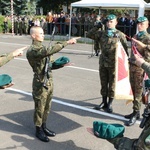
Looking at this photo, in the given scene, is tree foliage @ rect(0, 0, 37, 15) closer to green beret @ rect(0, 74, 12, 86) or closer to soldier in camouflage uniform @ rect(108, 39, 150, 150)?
green beret @ rect(0, 74, 12, 86)

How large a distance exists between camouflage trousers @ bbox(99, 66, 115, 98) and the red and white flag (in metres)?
0.35

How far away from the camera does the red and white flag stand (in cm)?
544

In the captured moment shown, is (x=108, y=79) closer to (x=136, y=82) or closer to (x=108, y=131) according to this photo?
(x=136, y=82)

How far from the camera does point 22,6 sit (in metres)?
37.9

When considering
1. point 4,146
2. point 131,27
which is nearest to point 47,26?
point 131,27

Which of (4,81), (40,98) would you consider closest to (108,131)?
(40,98)

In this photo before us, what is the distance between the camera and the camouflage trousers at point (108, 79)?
6.00 m

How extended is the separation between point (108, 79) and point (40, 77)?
6.20ft

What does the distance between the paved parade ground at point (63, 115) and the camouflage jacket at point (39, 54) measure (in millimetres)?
1146

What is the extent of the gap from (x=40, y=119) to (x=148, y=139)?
82.7 inches

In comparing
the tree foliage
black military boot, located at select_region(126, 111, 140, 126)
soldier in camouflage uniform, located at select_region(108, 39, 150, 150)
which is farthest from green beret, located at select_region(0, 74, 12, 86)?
the tree foliage

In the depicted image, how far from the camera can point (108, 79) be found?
6.14m

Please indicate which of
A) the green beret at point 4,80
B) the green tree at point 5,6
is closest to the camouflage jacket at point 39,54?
the green beret at point 4,80

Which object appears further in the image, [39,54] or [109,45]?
[109,45]
